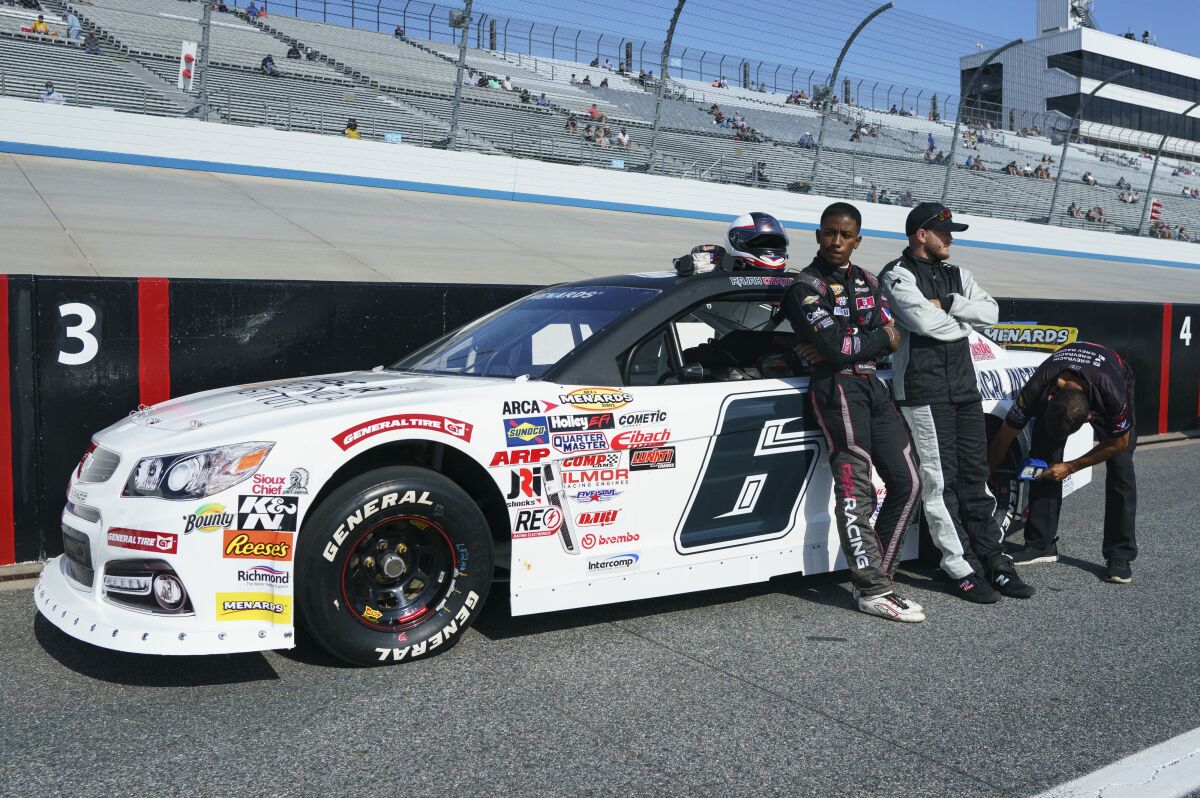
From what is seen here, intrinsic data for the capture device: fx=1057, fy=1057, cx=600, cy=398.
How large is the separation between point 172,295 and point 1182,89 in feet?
264

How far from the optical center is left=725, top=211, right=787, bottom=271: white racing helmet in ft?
16.7

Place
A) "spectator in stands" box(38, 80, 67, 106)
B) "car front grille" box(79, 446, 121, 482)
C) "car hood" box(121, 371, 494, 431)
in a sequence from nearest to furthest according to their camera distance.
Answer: "car front grille" box(79, 446, 121, 482), "car hood" box(121, 371, 494, 431), "spectator in stands" box(38, 80, 67, 106)

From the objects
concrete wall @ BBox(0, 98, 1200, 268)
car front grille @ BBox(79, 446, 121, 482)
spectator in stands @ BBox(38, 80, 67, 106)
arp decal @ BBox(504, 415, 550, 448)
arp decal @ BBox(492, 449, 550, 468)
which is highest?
spectator in stands @ BBox(38, 80, 67, 106)

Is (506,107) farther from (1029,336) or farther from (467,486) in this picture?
(467,486)

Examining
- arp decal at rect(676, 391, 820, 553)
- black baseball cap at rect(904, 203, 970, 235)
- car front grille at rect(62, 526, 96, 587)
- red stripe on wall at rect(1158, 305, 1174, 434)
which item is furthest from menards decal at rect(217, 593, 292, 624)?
red stripe on wall at rect(1158, 305, 1174, 434)

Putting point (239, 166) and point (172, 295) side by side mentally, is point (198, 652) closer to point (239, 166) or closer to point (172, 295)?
point (172, 295)

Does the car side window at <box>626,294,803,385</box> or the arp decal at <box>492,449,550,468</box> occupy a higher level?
the car side window at <box>626,294,803,385</box>

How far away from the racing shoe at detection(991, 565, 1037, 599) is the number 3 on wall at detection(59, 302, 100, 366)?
4.61 meters

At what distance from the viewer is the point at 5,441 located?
16.7 ft

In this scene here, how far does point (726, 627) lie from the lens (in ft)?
14.7

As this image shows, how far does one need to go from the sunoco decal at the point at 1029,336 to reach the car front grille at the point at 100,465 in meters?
5.03

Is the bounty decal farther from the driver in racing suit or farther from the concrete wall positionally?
the concrete wall

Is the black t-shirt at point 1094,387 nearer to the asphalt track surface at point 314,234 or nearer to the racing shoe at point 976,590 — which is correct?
the racing shoe at point 976,590

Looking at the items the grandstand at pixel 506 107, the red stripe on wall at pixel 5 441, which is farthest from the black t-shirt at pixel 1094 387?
the grandstand at pixel 506 107
